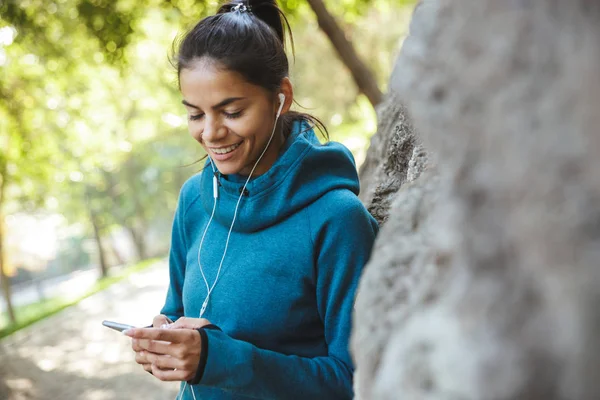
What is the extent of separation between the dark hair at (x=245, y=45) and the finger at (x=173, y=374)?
34.3 inches

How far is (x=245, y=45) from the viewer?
1.87m

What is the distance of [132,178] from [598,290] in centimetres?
2159

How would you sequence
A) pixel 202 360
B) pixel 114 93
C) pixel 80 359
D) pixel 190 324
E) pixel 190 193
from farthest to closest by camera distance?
pixel 114 93 → pixel 80 359 → pixel 190 193 → pixel 190 324 → pixel 202 360

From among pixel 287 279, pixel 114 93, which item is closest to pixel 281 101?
pixel 287 279

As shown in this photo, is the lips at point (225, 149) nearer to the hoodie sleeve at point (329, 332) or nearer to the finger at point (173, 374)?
the hoodie sleeve at point (329, 332)

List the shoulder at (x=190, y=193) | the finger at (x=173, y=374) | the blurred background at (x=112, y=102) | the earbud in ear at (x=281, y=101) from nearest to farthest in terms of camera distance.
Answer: the finger at (x=173, y=374) < the earbud in ear at (x=281, y=101) < the shoulder at (x=190, y=193) < the blurred background at (x=112, y=102)

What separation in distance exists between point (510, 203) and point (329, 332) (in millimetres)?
1144

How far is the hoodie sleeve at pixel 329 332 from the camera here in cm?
161

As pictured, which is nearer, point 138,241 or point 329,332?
point 329,332

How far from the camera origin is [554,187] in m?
0.65

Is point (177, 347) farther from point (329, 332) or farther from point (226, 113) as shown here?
point (226, 113)

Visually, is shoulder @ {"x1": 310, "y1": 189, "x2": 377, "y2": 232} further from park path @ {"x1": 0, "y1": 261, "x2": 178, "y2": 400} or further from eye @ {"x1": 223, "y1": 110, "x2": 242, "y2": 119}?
park path @ {"x1": 0, "y1": 261, "x2": 178, "y2": 400}

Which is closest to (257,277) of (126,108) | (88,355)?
(88,355)

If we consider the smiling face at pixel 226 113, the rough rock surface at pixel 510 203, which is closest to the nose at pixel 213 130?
the smiling face at pixel 226 113
